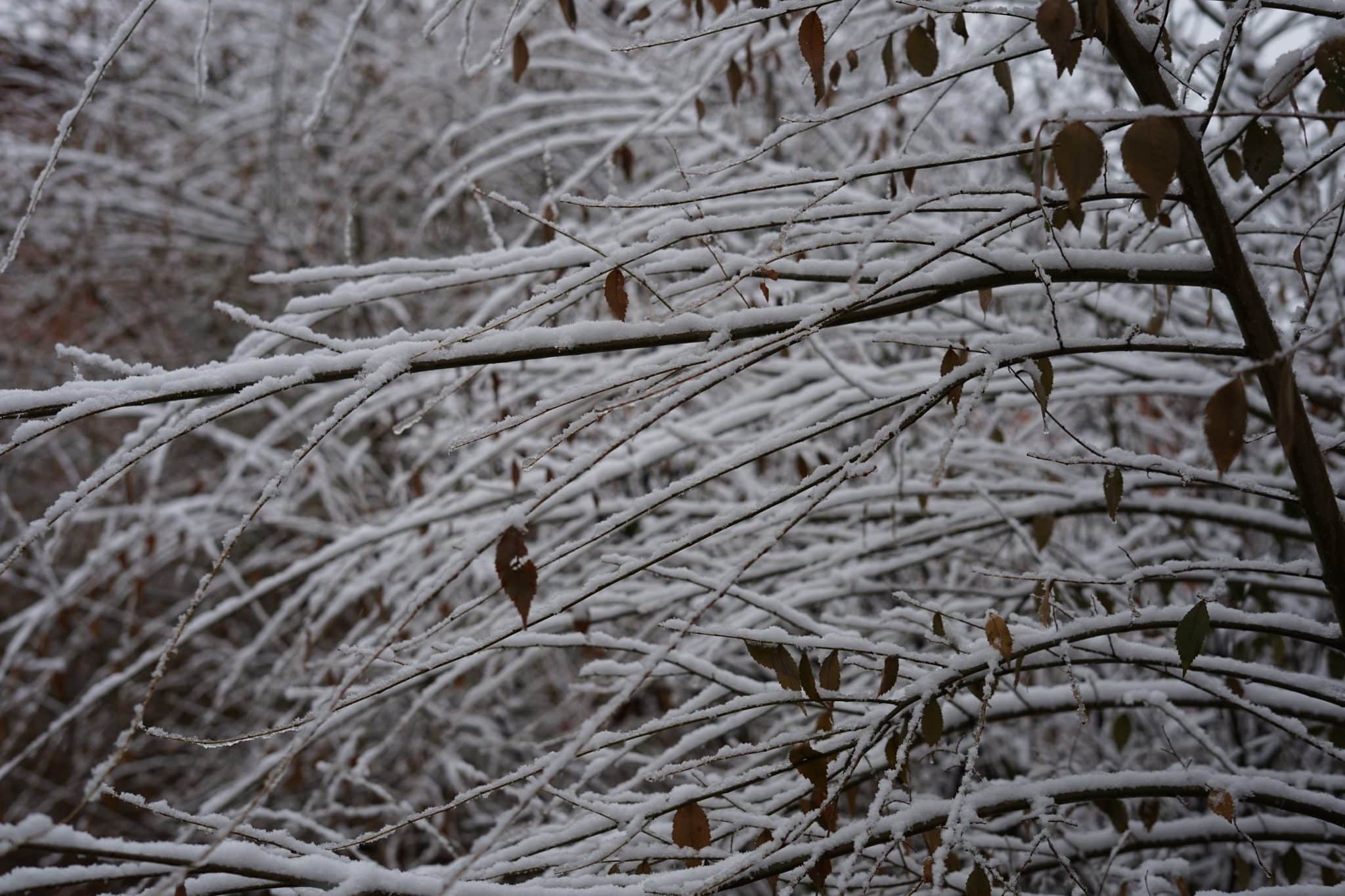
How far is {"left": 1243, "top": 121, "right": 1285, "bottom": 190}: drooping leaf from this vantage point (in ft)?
4.06

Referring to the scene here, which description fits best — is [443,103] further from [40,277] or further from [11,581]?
[11,581]

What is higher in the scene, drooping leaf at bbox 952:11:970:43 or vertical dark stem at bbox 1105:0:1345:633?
drooping leaf at bbox 952:11:970:43

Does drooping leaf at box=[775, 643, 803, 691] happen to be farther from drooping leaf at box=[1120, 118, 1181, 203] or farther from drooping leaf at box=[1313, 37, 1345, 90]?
drooping leaf at box=[1313, 37, 1345, 90]

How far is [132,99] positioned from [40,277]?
3.89 feet

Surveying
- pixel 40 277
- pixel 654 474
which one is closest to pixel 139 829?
pixel 40 277

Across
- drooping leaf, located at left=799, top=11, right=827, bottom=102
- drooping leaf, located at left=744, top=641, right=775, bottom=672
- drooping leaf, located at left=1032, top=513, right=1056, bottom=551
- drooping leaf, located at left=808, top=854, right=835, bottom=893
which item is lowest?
drooping leaf, located at left=808, top=854, right=835, bottom=893

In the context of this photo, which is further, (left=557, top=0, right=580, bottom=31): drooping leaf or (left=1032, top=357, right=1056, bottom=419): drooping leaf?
(left=557, top=0, right=580, bottom=31): drooping leaf

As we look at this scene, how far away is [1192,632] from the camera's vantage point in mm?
1171

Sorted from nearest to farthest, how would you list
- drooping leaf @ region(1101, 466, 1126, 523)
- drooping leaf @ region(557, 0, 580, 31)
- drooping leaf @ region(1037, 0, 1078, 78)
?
1. drooping leaf @ region(1037, 0, 1078, 78)
2. drooping leaf @ region(1101, 466, 1126, 523)
3. drooping leaf @ region(557, 0, 580, 31)

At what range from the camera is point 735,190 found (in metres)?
1.06

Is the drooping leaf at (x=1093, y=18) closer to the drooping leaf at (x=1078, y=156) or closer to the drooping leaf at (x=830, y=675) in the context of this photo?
the drooping leaf at (x=1078, y=156)

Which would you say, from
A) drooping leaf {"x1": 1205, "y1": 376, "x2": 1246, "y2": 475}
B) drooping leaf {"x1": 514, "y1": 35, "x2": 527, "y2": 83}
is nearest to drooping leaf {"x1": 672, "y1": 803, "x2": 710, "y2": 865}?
drooping leaf {"x1": 1205, "y1": 376, "x2": 1246, "y2": 475}

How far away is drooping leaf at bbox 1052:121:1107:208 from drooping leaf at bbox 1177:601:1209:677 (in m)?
0.58

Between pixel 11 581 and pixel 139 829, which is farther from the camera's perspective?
pixel 11 581
